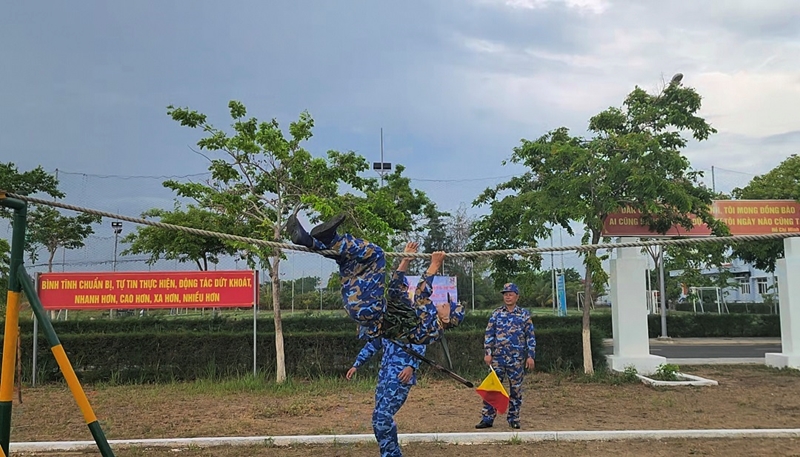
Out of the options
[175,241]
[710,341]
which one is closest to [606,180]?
[175,241]

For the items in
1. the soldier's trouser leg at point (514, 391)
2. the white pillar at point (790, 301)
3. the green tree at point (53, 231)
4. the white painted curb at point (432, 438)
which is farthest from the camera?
the green tree at point (53, 231)

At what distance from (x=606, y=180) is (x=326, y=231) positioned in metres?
6.88

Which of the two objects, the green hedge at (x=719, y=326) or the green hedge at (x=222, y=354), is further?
the green hedge at (x=719, y=326)

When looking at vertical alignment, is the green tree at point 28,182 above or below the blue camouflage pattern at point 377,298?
above

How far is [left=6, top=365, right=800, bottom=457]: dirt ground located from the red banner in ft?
4.62

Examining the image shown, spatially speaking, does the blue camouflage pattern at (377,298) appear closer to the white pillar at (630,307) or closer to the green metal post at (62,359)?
the green metal post at (62,359)

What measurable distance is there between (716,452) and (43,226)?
18.6m

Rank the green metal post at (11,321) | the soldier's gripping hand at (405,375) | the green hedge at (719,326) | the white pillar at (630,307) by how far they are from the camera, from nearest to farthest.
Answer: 1. the green metal post at (11,321)
2. the soldier's gripping hand at (405,375)
3. the white pillar at (630,307)
4. the green hedge at (719,326)

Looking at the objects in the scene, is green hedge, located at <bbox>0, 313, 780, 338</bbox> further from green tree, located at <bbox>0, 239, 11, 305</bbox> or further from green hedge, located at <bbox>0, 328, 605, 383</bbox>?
green tree, located at <bbox>0, 239, 11, 305</bbox>

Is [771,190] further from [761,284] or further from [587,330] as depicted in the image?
[761,284]

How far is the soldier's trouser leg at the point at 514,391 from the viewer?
21.4 feet

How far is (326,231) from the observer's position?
3.38m

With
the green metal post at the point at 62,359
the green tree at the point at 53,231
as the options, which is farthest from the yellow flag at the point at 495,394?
the green tree at the point at 53,231

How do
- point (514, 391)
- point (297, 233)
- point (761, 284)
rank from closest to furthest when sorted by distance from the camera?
point (297, 233) → point (514, 391) → point (761, 284)
